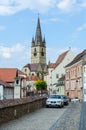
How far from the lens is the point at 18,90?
71.2 m

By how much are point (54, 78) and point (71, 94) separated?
132ft

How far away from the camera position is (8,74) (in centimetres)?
8944

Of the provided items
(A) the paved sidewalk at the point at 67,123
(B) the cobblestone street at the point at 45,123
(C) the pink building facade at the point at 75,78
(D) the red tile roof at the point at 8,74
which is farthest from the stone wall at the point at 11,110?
(C) the pink building facade at the point at 75,78

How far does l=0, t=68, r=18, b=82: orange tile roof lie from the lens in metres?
88.7

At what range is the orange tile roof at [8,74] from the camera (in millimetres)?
88694

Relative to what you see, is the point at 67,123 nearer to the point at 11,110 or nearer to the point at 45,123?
the point at 45,123

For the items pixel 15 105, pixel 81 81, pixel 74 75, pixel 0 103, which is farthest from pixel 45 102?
pixel 74 75

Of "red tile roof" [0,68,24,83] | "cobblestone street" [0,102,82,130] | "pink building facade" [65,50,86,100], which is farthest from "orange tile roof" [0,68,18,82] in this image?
"cobblestone street" [0,102,82,130]

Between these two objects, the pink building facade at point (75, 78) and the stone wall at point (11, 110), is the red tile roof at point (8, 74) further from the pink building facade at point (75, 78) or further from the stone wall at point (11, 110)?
the stone wall at point (11, 110)

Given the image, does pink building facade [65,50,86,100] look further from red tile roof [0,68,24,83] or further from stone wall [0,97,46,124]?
stone wall [0,97,46,124]

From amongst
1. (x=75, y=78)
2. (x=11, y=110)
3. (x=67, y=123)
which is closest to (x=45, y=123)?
(x=67, y=123)

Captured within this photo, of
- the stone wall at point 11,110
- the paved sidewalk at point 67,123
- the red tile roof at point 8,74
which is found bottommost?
the paved sidewalk at point 67,123

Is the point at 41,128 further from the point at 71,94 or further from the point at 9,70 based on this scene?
the point at 71,94

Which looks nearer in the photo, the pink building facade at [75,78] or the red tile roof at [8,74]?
the red tile roof at [8,74]
